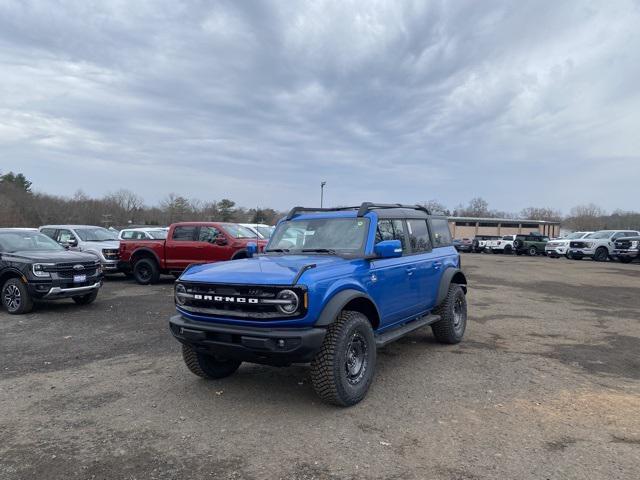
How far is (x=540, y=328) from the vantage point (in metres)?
8.30

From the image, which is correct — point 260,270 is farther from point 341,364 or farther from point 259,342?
point 341,364

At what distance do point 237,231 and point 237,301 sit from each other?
9.34m

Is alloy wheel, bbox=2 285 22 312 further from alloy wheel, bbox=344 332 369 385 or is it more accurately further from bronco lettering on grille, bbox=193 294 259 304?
alloy wheel, bbox=344 332 369 385

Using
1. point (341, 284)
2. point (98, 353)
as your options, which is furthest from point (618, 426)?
point (98, 353)

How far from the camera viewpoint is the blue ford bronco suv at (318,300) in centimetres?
420

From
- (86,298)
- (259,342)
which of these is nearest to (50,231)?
(86,298)

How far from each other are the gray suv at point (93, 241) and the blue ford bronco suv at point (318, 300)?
34.6 feet

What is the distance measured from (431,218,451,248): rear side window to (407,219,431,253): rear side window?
0.26 metres

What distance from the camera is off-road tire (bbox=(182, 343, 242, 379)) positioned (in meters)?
5.13

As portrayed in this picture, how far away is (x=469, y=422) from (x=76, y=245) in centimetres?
1435

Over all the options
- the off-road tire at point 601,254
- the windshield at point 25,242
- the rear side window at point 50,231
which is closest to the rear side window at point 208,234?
the windshield at point 25,242

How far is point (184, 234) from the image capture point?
1367 centimetres

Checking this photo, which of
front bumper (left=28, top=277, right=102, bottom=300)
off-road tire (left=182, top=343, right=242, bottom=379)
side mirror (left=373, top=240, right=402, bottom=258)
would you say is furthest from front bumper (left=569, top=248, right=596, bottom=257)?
off-road tire (left=182, top=343, right=242, bottom=379)

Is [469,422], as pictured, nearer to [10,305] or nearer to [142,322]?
[142,322]
